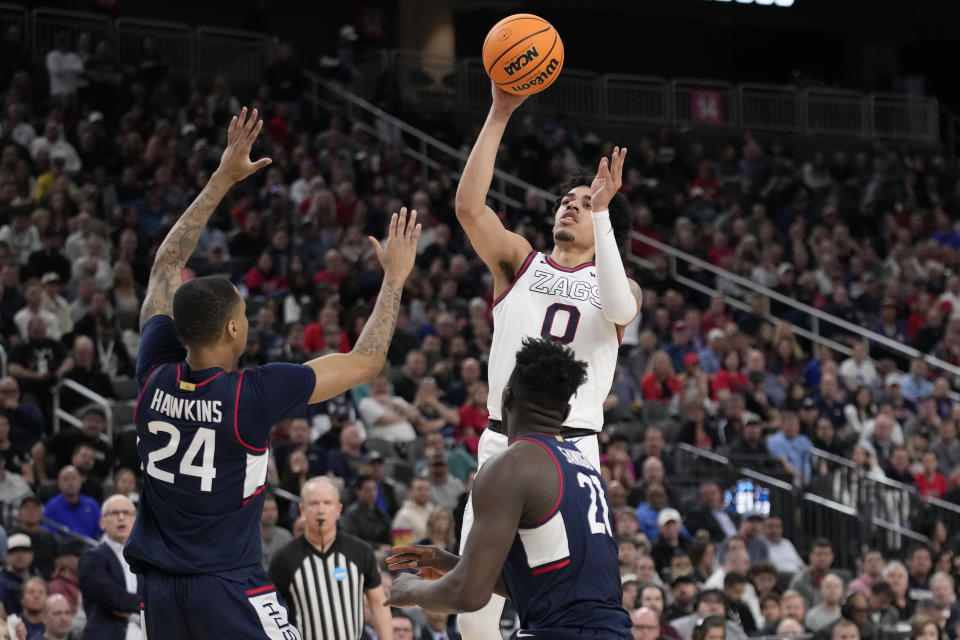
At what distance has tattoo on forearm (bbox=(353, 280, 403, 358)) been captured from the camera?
6.17 metres

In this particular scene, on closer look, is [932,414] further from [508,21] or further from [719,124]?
[508,21]

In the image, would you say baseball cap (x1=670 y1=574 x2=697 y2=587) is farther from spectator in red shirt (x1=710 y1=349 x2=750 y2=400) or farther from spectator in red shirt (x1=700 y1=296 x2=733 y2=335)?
spectator in red shirt (x1=700 y1=296 x2=733 y2=335)

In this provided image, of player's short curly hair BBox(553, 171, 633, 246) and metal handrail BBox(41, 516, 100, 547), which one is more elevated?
player's short curly hair BBox(553, 171, 633, 246)

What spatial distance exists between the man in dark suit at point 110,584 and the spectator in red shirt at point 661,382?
29.3 ft

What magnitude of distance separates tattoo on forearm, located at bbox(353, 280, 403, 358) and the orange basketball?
138cm

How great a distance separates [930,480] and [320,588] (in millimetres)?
10582

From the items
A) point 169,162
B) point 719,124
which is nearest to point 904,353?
point 719,124

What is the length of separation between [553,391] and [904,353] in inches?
646

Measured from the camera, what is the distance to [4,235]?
16281mm

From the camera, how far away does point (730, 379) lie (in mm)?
18188

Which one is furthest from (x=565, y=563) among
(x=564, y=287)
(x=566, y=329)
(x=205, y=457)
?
(x=564, y=287)

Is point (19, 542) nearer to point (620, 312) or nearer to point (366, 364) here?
point (366, 364)

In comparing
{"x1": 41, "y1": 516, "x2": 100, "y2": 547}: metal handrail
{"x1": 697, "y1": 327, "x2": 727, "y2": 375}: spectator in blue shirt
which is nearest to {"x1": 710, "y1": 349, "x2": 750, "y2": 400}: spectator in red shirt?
{"x1": 697, "y1": 327, "x2": 727, "y2": 375}: spectator in blue shirt

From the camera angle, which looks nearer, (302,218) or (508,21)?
(508,21)
